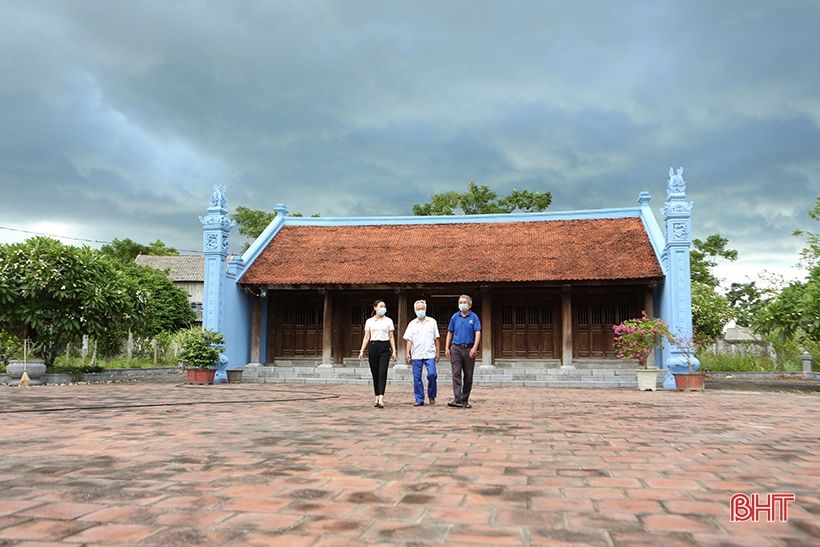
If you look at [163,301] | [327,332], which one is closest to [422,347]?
[327,332]

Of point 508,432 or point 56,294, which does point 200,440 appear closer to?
point 508,432

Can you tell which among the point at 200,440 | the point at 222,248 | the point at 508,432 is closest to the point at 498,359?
the point at 222,248

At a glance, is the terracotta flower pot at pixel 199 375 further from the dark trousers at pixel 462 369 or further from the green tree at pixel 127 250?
the green tree at pixel 127 250

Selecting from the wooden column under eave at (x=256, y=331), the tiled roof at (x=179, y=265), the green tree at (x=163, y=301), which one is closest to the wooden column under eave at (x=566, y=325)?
the wooden column under eave at (x=256, y=331)

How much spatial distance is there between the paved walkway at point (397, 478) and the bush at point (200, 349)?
8023 mm

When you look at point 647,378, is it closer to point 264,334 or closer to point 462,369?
point 462,369

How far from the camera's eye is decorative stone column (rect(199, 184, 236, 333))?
17422mm

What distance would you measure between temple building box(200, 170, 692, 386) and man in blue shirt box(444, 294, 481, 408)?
8373 mm

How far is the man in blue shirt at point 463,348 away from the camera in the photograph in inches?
337

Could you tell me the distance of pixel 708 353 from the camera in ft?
79.0

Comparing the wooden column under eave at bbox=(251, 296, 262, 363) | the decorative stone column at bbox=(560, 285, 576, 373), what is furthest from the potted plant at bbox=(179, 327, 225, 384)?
the decorative stone column at bbox=(560, 285, 576, 373)

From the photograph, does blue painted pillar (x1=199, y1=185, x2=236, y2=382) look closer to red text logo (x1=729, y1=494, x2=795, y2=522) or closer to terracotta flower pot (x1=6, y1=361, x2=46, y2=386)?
terracotta flower pot (x1=6, y1=361, x2=46, y2=386)

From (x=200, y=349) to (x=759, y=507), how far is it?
545 inches

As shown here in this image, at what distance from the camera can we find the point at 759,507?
10.1ft
